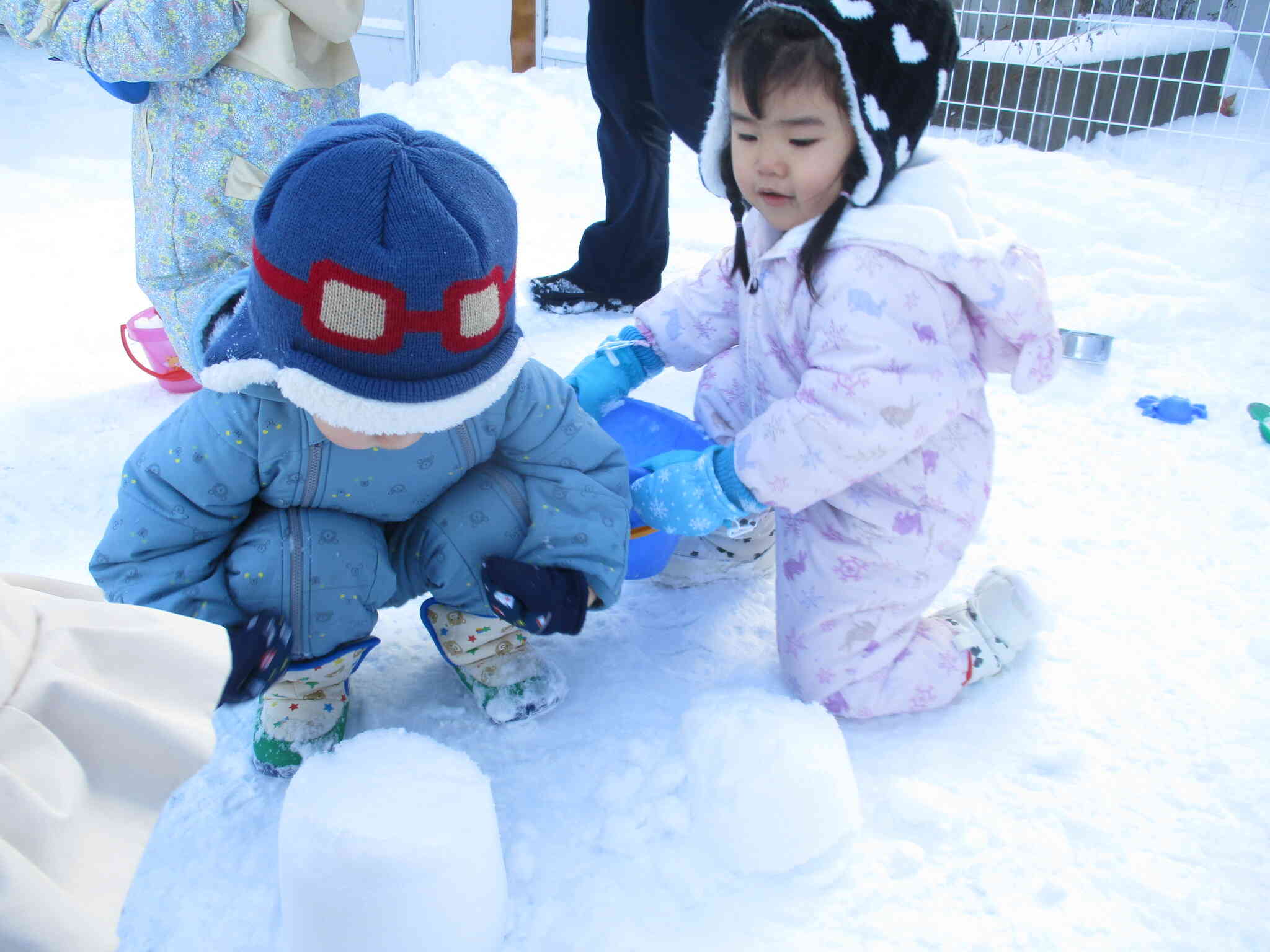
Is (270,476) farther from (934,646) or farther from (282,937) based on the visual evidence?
(934,646)

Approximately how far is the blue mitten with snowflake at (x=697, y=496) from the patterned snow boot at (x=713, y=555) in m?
0.19

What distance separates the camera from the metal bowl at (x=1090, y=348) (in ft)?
6.77

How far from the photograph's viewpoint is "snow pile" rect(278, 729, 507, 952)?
31.4 inches

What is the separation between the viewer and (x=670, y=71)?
182cm

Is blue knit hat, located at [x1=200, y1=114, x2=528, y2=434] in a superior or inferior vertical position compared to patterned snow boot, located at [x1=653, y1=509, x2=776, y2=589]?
superior

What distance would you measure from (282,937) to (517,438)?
1.72 feet

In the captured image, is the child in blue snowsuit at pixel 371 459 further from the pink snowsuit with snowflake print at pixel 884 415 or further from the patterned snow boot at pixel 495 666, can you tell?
the pink snowsuit with snowflake print at pixel 884 415

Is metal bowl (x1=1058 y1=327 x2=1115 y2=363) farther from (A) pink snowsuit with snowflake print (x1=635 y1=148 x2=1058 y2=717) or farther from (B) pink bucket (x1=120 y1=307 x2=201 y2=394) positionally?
(B) pink bucket (x1=120 y1=307 x2=201 y2=394)

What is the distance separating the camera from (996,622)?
3.99 feet

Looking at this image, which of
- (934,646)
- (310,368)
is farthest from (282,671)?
(934,646)

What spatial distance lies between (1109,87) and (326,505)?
366cm

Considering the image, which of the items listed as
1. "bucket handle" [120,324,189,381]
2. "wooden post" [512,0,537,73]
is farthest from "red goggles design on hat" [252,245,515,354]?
"wooden post" [512,0,537,73]

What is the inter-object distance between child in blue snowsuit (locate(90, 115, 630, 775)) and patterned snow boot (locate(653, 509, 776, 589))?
28 centimetres

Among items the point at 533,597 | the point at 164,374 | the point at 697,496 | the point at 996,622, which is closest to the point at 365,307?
the point at 533,597
